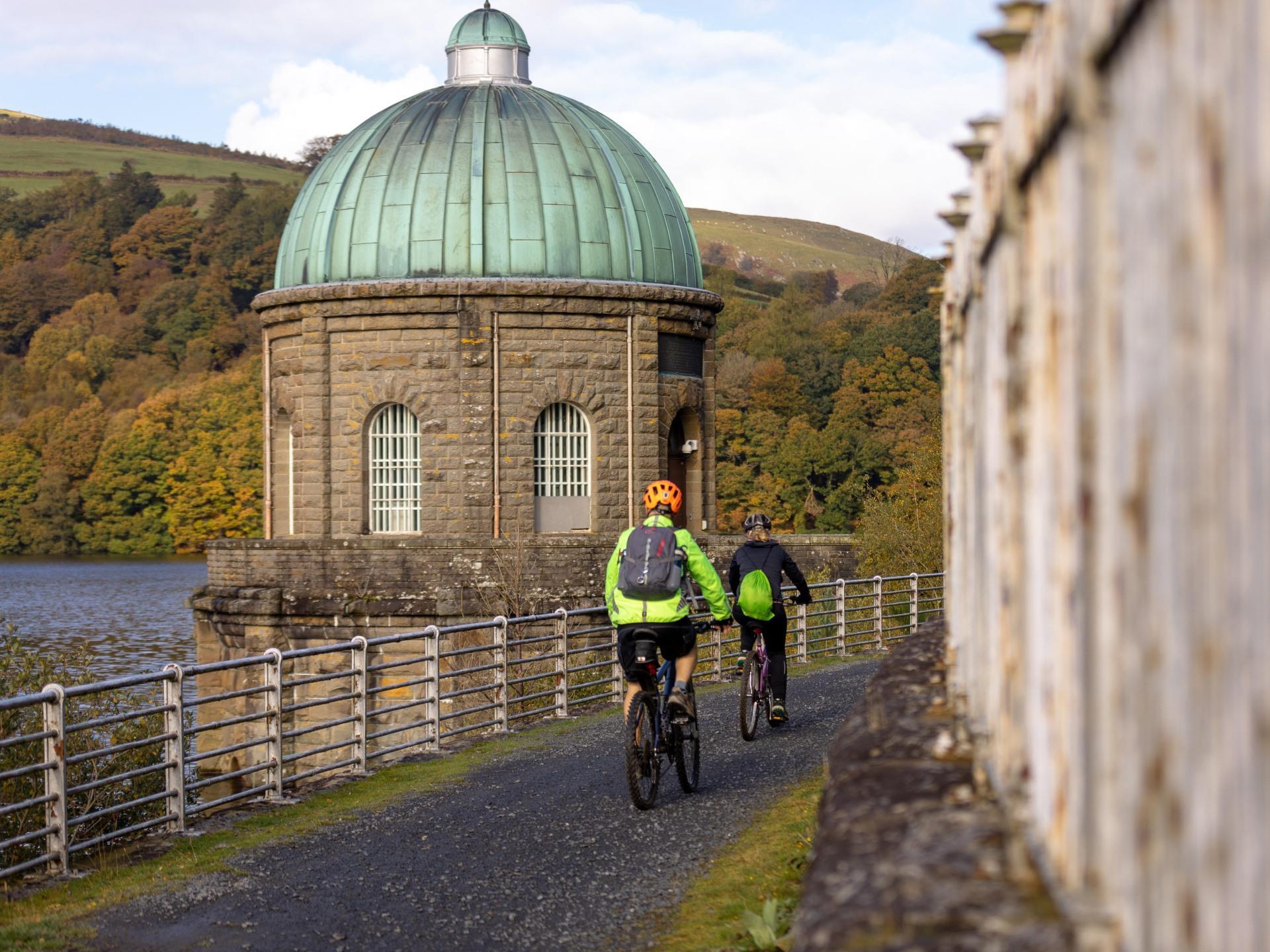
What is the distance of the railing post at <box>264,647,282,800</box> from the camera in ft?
35.4

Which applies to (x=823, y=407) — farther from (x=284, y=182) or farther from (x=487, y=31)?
(x=284, y=182)

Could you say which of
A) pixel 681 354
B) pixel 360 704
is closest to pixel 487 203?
pixel 681 354

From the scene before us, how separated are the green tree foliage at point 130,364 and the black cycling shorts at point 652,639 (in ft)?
215

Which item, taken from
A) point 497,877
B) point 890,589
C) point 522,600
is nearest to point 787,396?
point 890,589

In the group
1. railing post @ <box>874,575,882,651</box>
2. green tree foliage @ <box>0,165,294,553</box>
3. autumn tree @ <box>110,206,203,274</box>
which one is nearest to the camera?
railing post @ <box>874,575,882,651</box>

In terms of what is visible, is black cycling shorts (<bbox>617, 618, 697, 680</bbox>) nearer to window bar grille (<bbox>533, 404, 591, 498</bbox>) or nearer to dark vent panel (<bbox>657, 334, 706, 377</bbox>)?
window bar grille (<bbox>533, 404, 591, 498</bbox>)

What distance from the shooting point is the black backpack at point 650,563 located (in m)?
9.34

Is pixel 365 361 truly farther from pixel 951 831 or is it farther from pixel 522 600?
pixel 951 831

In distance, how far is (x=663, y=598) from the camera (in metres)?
9.44

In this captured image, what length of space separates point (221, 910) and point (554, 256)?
59.1 feet

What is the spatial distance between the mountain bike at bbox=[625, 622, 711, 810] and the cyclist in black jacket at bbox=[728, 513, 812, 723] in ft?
6.77

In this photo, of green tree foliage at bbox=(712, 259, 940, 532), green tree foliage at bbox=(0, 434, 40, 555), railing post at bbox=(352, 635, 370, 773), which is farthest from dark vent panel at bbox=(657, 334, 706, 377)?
green tree foliage at bbox=(0, 434, 40, 555)

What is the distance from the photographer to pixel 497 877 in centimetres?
812

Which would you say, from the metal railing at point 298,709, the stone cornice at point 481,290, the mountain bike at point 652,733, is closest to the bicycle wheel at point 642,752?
the mountain bike at point 652,733
